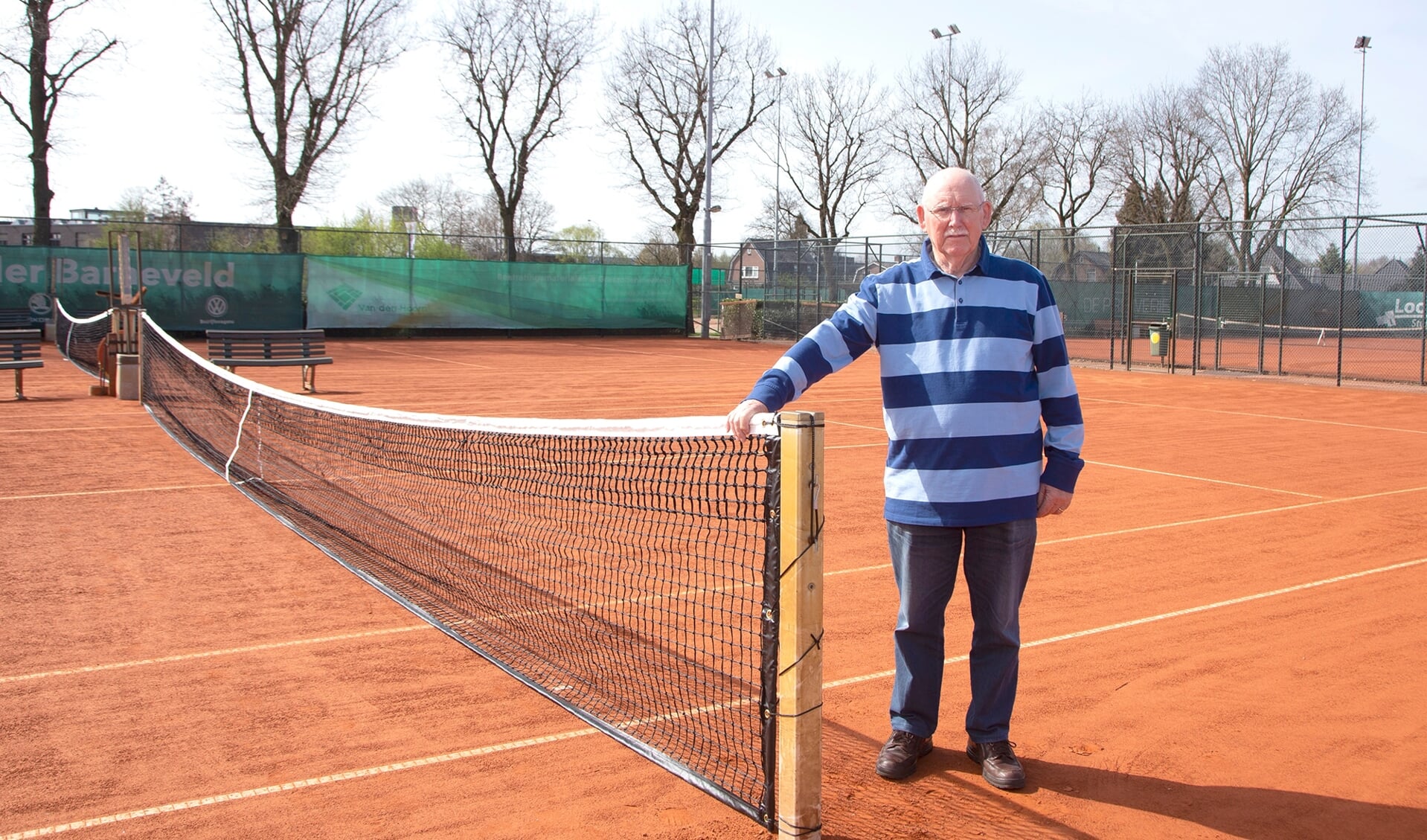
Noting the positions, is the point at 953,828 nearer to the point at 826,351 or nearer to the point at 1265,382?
the point at 826,351

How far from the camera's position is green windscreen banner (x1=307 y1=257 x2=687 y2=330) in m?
31.3

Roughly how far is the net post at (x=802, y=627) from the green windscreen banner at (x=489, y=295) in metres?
30.0

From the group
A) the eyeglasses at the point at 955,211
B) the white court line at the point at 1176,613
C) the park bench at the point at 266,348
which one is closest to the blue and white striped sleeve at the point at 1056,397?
the eyeglasses at the point at 955,211

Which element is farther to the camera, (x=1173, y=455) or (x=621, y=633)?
(x=1173, y=455)

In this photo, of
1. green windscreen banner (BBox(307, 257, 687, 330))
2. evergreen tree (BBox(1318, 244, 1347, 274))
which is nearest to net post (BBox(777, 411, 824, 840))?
evergreen tree (BBox(1318, 244, 1347, 274))

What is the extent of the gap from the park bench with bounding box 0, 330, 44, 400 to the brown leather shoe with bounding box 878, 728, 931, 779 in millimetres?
14485

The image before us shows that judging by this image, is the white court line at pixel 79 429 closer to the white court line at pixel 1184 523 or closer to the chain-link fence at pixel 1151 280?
the white court line at pixel 1184 523

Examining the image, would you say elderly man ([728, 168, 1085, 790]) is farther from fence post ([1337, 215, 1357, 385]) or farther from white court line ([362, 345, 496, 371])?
white court line ([362, 345, 496, 371])

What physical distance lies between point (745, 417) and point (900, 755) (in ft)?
4.15

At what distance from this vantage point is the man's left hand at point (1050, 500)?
11.3 ft

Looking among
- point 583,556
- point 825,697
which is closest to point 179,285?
point 583,556

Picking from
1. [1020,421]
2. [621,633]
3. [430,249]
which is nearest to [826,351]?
[1020,421]

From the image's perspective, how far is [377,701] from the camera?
170 inches

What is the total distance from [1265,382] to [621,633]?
19577 mm
